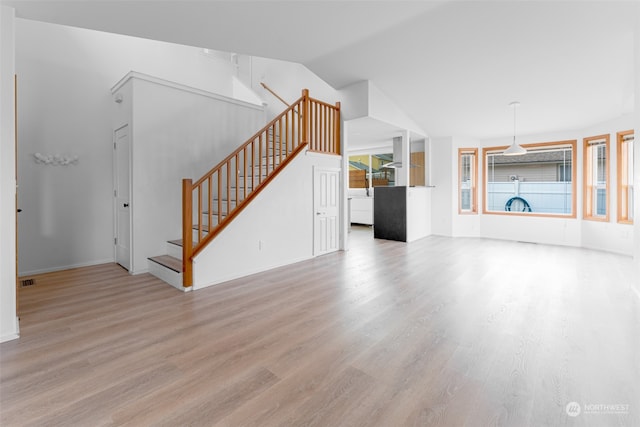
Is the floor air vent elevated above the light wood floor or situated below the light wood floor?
above

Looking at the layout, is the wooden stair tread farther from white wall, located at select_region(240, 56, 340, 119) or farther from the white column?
the white column

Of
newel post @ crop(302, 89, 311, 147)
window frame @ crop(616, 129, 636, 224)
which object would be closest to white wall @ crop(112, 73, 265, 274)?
newel post @ crop(302, 89, 311, 147)

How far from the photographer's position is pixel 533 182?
28.2 feet

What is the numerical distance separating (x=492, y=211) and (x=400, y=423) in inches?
287

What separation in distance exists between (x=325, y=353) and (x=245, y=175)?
8.39ft

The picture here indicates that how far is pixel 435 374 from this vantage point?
1899mm

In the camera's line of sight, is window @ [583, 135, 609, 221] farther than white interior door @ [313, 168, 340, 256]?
Yes

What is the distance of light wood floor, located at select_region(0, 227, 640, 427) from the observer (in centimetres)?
158

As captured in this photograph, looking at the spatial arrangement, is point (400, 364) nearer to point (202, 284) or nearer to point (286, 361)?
point (286, 361)

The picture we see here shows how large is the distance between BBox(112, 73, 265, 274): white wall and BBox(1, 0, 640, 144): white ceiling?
1.41 meters

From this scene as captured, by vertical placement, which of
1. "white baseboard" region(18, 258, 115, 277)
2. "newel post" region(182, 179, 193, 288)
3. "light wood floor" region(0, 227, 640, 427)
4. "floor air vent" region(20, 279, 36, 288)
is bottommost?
"light wood floor" region(0, 227, 640, 427)

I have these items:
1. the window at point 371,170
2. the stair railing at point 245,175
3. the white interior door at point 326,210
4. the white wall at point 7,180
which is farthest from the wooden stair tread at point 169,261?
the window at point 371,170

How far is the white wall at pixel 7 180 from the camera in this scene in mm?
2385

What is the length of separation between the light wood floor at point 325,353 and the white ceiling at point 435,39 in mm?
2840
